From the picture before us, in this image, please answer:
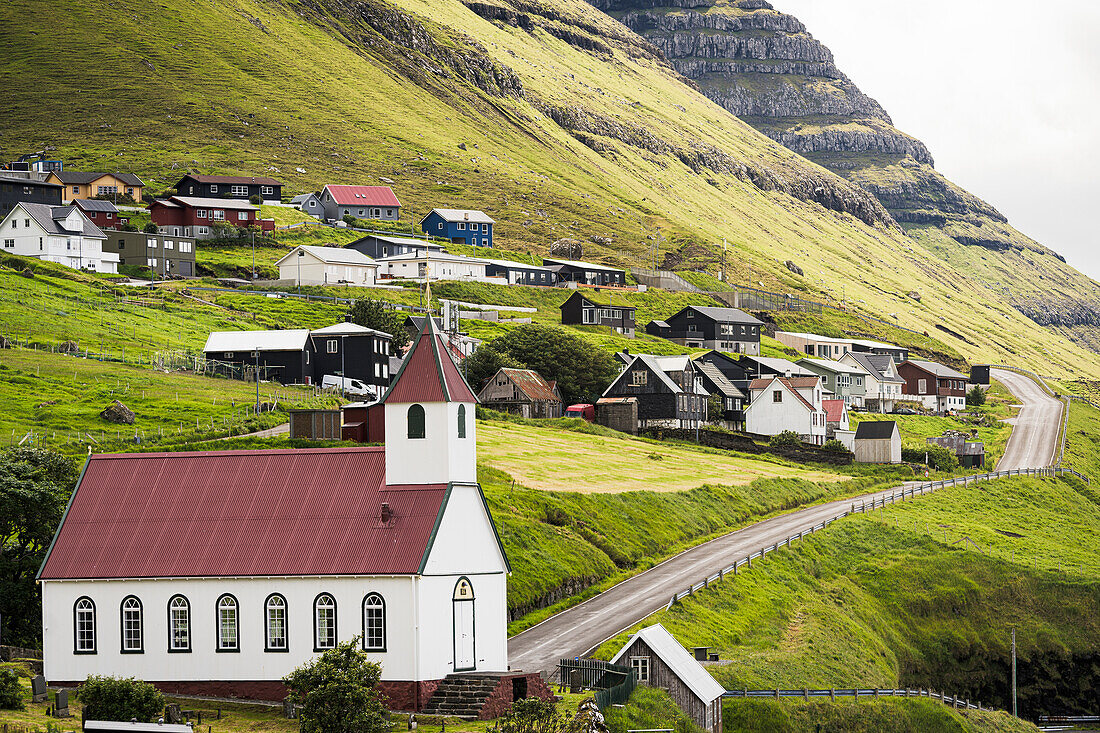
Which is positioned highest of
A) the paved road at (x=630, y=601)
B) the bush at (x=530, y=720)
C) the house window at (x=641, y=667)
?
the bush at (x=530, y=720)

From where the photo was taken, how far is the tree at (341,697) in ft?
124

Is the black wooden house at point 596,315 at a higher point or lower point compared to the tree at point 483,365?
higher

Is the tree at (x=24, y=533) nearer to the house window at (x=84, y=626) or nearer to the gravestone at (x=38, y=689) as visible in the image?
the house window at (x=84, y=626)

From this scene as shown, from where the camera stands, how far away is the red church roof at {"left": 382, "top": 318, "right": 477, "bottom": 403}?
153ft

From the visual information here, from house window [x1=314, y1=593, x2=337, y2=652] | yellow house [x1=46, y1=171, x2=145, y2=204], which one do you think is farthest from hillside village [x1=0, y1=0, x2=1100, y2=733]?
yellow house [x1=46, y1=171, x2=145, y2=204]

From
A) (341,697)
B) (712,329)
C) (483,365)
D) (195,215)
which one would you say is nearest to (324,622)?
(341,697)

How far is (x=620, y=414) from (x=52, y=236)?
238ft

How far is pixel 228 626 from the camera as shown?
45.5 metres

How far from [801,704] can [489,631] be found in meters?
16.1

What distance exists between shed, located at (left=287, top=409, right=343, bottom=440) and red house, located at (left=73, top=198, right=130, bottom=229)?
328 ft

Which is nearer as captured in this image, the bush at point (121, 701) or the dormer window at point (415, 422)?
the bush at point (121, 701)

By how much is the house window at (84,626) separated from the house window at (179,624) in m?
2.96

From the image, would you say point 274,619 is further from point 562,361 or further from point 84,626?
point 562,361

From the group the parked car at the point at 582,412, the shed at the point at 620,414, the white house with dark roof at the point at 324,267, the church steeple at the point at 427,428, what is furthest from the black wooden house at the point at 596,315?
the church steeple at the point at 427,428
